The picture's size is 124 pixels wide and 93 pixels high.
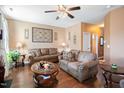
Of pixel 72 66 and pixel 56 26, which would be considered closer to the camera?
pixel 72 66

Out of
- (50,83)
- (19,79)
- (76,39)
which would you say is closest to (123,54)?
(76,39)

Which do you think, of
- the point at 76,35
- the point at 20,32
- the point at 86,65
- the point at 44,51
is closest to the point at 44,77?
the point at 86,65

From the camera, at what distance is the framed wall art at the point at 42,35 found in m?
3.77

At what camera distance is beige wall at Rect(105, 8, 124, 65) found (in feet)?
12.2

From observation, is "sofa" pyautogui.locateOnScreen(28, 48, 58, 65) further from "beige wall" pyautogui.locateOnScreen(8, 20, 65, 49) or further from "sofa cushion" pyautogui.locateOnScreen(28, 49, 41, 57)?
"beige wall" pyautogui.locateOnScreen(8, 20, 65, 49)

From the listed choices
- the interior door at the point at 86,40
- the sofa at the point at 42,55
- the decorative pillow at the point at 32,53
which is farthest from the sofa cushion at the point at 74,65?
the interior door at the point at 86,40

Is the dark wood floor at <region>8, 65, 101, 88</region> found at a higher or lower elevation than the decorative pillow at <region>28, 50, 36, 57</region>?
lower

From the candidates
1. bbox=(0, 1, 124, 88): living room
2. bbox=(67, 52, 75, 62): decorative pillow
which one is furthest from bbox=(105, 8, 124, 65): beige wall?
bbox=(67, 52, 75, 62): decorative pillow

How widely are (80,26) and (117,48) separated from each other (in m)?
2.05

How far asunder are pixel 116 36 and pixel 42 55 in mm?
2637

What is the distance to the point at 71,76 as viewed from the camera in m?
3.41

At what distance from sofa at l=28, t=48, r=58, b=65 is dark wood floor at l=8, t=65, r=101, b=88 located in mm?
381
